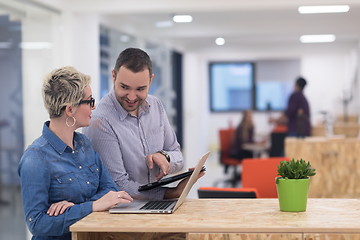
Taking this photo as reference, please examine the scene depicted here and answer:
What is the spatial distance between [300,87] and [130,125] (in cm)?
650

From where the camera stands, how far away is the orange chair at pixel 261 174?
514cm

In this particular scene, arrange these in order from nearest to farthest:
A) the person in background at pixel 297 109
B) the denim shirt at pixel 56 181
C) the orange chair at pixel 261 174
Result: the denim shirt at pixel 56 181 < the orange chair at pixel 261 174 < the person in background at pixel 297 109

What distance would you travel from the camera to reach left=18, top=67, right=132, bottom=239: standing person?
258 cm

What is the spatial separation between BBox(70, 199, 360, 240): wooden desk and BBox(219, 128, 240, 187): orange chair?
300 inches

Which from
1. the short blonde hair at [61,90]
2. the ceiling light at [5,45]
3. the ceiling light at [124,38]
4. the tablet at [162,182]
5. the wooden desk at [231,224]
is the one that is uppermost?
the ceiling light at [124,38]

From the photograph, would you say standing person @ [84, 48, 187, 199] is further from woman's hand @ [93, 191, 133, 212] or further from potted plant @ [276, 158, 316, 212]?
potted plant @ [276, 158, 316, 212]

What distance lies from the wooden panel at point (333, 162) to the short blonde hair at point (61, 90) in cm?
467

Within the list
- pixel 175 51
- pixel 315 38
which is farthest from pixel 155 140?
pixel 175 51

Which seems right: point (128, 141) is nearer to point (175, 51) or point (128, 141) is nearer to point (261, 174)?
point (261, 174)

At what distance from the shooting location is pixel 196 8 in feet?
20.4

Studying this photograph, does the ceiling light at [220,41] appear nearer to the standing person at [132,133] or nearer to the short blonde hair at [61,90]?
the standing person at [132,133]

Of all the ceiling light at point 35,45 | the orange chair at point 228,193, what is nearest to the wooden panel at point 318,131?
the ceiling light at point 35,45

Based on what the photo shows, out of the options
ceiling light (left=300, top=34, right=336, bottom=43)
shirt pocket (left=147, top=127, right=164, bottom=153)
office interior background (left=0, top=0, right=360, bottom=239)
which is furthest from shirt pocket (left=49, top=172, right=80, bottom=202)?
ceiling light (left=300, top=34, right=336, bottom=43)

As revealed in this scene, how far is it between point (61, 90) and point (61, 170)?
358 mm
